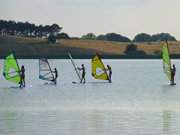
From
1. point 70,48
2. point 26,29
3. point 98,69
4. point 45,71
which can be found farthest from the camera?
point 26,29

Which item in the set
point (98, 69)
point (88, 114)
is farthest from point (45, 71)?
point (88, 114)

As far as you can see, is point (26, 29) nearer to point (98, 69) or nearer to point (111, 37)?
point (111, 37)

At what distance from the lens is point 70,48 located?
144500mm

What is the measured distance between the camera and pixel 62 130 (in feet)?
72.6

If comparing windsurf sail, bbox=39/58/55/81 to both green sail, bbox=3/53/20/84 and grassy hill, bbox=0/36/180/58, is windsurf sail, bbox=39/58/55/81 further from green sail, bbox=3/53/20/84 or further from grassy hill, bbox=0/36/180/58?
grassy hill, bbox=0/36/180/58

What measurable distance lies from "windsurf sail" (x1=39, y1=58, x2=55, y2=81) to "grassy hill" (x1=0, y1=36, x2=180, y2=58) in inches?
Result: 3459

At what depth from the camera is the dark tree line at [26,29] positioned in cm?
16738

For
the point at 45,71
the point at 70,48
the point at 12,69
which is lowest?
the point at 45,71

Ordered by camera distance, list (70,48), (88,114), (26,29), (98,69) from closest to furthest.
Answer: (88,114) → (98,69) → (70,48) → (26,29)

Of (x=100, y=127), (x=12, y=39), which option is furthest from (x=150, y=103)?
(x=12, y=39)

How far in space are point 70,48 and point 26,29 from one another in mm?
29470

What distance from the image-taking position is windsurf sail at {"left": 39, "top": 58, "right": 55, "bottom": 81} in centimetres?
4941

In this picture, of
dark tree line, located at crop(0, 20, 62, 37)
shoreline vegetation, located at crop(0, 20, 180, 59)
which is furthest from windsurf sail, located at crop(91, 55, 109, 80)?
dark tree line, located at crop(0, 20, 62, 37)

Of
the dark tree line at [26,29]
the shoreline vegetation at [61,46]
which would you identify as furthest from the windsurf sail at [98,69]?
the dark tree line at [26,29]
